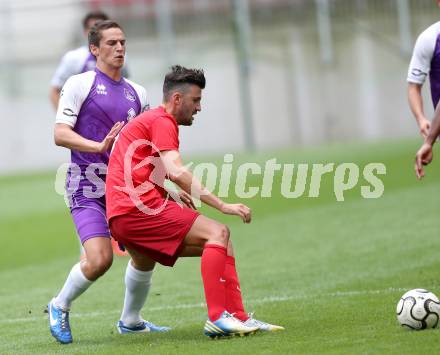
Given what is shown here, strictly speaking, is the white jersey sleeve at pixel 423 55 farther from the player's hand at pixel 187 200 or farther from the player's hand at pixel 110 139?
the player's hand at pixel 110 139

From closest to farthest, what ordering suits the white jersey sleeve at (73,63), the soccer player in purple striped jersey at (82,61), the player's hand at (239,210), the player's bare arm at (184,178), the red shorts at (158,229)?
the player's hand at (239,210), the player's bare arm at (184,178), the red shorts at (158,229), the soccer player in purple striped jersey at (82,61), the white jersey sleeve at (73,63)

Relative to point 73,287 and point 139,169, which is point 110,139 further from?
point 73,287

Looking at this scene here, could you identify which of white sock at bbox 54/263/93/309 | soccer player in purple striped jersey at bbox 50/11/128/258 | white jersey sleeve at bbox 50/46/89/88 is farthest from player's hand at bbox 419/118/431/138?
white jersey sleeve at bbox 50/46/89/88

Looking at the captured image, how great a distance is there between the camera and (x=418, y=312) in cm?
720

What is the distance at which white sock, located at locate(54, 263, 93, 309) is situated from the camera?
315 inches

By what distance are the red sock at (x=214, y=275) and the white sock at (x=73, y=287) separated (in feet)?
3.36

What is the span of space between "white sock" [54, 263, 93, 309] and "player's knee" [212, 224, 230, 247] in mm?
1107

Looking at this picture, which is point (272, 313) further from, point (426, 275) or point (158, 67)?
point (158, 67)

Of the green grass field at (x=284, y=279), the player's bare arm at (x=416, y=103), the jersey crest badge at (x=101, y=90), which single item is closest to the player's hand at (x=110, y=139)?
the jersey crest badge at (x=101, y=90)

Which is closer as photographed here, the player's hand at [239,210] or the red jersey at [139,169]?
the player's hand at [239,210]

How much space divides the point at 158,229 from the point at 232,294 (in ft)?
2.28

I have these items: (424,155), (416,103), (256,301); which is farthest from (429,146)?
(256,301)

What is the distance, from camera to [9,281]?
38.4 feet

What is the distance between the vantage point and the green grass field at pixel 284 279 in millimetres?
7418
